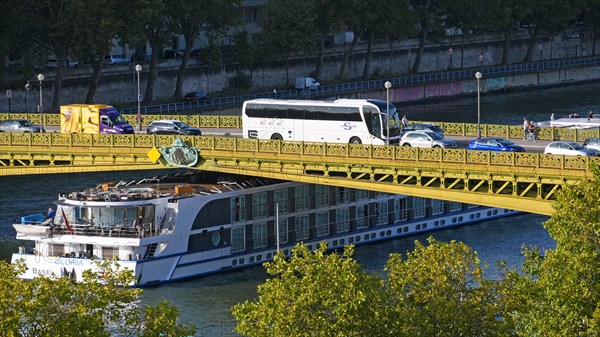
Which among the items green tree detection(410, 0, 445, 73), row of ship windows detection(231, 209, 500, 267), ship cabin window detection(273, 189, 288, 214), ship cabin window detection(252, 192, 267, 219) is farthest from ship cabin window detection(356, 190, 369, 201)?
green tree detection(410, 0, 445, 73)

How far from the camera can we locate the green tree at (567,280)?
2224 inches

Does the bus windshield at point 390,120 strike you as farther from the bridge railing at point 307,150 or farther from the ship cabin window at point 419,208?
the ship cabin window at point 419,208

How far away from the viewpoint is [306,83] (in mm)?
165500

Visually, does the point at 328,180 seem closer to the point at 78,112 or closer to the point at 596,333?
the point at 78,112

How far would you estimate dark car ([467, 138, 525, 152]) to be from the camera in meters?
90.4

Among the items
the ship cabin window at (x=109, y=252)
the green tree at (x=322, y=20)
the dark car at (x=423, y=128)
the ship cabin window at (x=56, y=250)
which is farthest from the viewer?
the green tree at (x=322, y=20)

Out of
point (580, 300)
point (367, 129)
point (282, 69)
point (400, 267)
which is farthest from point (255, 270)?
point (282, 69)

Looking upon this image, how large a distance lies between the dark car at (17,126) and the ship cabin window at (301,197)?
54.0 ft

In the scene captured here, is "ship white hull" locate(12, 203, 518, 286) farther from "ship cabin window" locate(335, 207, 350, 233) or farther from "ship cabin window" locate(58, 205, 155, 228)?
"ship cabin window" locate(58, 205, 155, 228)

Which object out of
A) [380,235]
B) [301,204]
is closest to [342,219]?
[380,235]

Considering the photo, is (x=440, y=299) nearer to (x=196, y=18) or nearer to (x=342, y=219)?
(x=342, y=219)

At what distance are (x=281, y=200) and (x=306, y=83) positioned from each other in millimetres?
68416

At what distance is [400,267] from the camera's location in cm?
6153

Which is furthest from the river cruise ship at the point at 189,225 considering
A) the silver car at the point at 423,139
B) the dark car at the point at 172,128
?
the silver car at the point at 423,139
